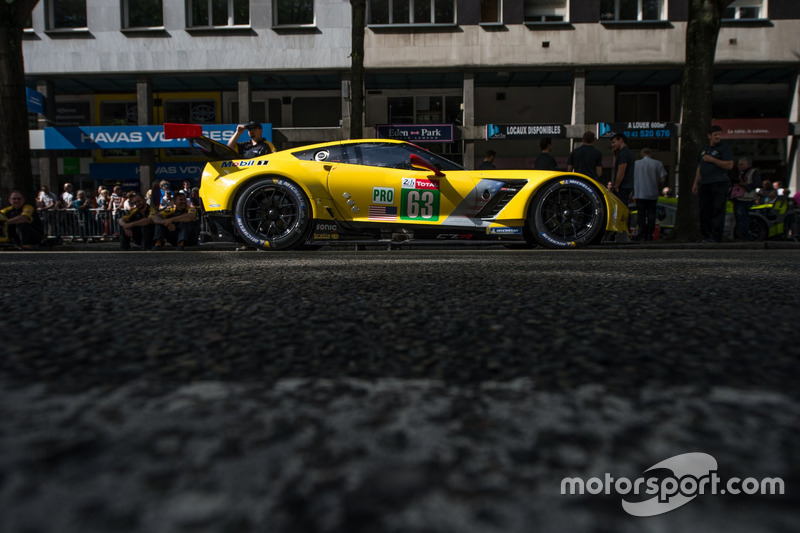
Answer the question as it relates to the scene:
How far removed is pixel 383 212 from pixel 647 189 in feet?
18.7

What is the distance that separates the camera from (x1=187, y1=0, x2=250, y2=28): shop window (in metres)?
21.8

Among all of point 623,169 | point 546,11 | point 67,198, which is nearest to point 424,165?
point 623,169

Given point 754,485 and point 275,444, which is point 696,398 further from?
point 275,444

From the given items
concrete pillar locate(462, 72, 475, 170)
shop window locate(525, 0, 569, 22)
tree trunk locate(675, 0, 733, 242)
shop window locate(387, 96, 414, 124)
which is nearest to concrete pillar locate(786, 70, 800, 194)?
shop window locate(525, 0, 569, 22)

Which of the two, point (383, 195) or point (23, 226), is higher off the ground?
point (383, 195)

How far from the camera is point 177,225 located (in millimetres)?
9906

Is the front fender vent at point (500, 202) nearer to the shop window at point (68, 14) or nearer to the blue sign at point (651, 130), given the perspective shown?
the blue sign at point (651, 130)

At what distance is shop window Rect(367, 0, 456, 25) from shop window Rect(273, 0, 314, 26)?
207 centimetres

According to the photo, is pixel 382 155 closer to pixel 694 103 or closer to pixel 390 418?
pixel 694 103

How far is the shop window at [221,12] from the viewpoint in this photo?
2184 centimetres

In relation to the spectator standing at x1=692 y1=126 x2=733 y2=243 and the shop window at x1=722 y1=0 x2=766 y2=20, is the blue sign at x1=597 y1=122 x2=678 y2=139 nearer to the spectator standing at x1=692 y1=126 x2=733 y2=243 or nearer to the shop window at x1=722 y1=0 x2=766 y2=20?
the shop window at x1=722 y1=0 x2=766 y2=20

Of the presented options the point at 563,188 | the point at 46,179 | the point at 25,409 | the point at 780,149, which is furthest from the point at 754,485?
the point at 780,149

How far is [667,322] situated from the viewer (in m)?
1.64

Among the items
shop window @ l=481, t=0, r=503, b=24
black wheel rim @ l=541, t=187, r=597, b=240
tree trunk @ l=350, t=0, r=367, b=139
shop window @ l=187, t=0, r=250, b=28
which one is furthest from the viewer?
shop window @ l=187, t=0, r=250, b=28
